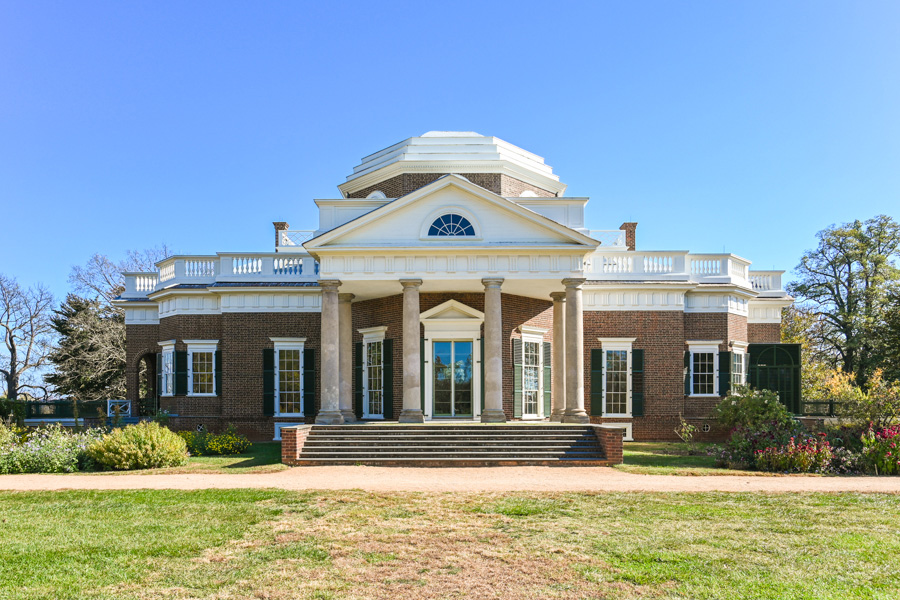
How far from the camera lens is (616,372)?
86.2ft

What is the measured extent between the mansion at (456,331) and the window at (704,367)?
0.05 metres

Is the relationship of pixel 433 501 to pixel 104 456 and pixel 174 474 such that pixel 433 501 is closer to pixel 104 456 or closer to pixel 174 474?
pixel 174 474

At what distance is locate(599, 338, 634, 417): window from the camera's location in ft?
85.8

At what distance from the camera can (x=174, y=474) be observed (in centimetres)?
1683

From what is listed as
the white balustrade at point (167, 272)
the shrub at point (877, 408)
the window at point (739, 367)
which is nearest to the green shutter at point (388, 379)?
the white balustrade at point (167, 272)

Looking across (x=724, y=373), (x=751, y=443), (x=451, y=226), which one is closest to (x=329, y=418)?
(x=451, y=226)

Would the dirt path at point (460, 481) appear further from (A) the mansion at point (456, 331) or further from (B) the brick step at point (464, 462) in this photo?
(A) the mansion at point (456, 331)

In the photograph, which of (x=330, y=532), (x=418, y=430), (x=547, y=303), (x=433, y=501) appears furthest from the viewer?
(x=547, y=303)

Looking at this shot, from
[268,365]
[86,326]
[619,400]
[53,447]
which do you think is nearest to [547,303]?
[619,400]

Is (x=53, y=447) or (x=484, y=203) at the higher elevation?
(x=484, y=203)

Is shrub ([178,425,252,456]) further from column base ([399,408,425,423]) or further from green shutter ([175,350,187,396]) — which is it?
column base ([399,408,425,423])

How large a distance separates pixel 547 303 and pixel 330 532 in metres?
17.1

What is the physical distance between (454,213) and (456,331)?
4468 millimetres

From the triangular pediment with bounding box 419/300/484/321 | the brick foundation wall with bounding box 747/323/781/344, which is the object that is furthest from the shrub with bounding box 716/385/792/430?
the triangular pediment with bounding box 419/300/484/321
